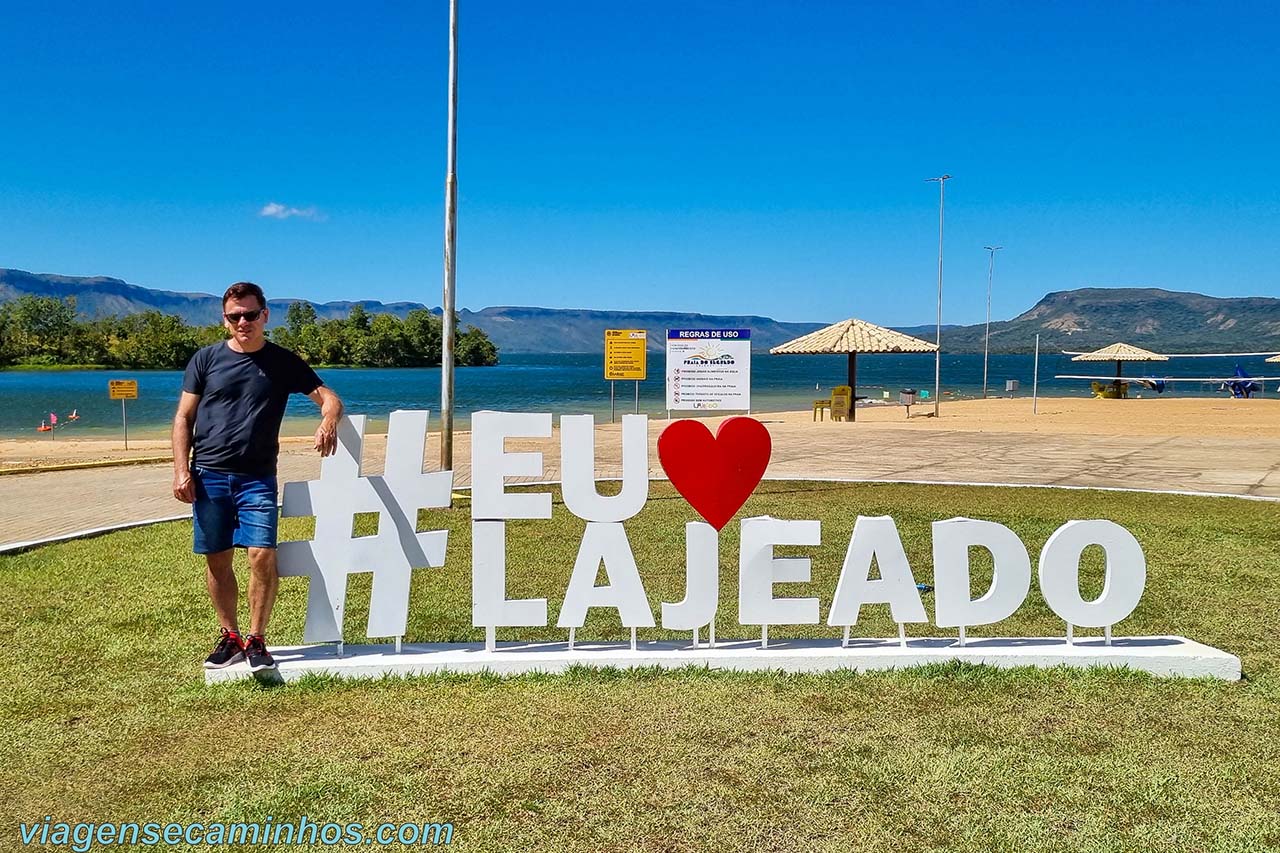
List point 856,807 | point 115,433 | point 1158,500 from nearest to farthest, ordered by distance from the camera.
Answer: point 856,807 < point 1158,500 < point 115,433

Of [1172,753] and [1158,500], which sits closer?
[1172,753]

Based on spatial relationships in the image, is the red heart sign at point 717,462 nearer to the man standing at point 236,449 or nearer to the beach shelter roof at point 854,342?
the man standing at point 236,449

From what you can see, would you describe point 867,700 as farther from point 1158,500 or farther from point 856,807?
point 1158,500

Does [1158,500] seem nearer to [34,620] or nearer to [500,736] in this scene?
[500,736]

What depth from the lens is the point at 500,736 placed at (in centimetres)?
371

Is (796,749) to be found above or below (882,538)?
below

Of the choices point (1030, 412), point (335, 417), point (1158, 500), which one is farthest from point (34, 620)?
point (1030, 412)

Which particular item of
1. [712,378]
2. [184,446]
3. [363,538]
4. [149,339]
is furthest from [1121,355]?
[149,339]

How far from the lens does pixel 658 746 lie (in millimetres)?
3600

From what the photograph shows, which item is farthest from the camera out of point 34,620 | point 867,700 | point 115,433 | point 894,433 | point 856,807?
point 115,433

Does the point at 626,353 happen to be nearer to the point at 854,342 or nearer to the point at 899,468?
the point at 899,468

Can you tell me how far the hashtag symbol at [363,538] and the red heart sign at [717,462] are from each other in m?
1.21

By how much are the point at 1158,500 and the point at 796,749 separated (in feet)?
27.5

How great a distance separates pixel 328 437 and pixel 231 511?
1.79 feet
